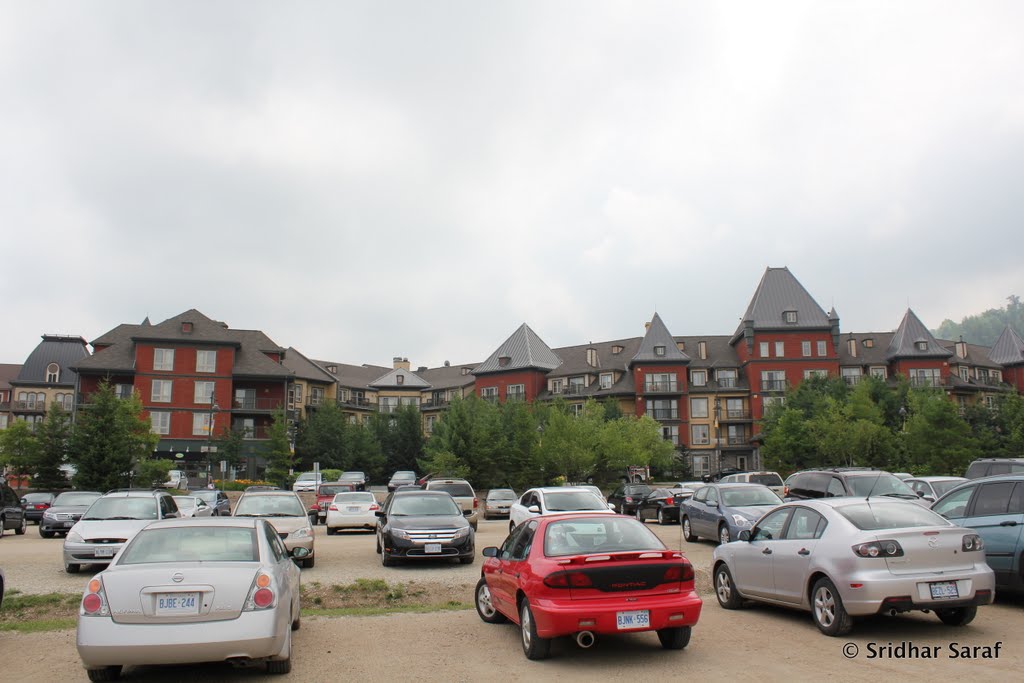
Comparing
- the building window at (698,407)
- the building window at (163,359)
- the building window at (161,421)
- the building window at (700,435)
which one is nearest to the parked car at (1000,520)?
the building window at (161,421)

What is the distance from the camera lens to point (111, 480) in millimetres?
39094

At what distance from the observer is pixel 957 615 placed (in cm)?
936

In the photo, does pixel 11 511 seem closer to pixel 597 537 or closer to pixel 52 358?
pixel 597 537

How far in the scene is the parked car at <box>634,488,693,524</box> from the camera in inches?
1118

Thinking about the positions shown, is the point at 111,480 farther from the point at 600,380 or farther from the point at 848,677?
the point at 600,380

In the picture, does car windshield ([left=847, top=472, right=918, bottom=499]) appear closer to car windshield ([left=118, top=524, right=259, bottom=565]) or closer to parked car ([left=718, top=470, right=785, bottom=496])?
parked car ([left=718, top=470, right=785, bottom=496])

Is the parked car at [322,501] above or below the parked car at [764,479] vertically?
below

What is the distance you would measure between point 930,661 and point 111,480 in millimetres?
38874

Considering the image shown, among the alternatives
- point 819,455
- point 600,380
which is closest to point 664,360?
point 600,380

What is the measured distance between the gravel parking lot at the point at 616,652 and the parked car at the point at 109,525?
599 centimetres

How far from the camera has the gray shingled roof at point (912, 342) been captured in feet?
248

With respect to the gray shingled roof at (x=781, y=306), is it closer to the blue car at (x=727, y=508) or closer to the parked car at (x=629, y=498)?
A: the parked car at (x=629, y=498)

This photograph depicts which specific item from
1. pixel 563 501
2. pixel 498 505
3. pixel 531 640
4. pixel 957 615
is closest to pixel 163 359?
pixel 498 505

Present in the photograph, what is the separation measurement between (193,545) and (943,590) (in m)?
7.72
